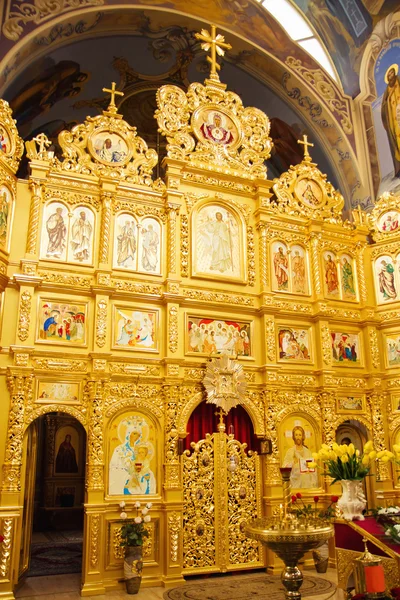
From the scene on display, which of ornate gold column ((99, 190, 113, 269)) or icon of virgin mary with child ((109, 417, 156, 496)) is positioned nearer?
icon of virgin mary with child ((109, 417, 156, 496))

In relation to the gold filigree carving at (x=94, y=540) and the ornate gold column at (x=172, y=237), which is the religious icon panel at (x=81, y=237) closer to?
the ornate gold column at (x=172, y=237)

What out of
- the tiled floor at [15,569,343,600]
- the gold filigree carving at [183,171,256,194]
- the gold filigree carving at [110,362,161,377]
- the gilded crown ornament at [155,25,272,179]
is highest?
the gilded crown ornament at [155,25,272,179]

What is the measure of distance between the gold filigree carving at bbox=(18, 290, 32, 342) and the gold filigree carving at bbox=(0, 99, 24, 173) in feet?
7.90

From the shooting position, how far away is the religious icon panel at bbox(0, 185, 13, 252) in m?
9.71

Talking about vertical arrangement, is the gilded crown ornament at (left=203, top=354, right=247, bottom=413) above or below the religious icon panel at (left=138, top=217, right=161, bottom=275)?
below

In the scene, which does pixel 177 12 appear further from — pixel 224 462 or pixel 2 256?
pixel 224 462

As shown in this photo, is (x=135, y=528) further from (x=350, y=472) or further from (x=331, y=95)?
(x=331, y=95)

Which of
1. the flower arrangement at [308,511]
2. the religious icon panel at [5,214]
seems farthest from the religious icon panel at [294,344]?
the religious icon panel at [5,214]

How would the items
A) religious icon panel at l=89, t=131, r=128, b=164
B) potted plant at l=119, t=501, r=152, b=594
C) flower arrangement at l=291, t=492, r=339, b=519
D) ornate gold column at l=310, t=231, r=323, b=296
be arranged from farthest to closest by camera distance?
ornate gold column at l=310, t=231, r=323, b=296 → religious icon panel at l=89, t=131, r=128, b=164 → potted plant at l=119, t=501, r=152, b=594 → flower arrangement at l=291, t=492, r=339, b=519

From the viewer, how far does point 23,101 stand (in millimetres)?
12984

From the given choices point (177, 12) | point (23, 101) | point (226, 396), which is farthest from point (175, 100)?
point (226, 396)

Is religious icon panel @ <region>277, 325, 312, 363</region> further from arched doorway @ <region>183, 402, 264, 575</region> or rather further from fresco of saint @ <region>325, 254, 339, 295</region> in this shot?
arched doorway @ <region>183, 402, 264, 575</region>

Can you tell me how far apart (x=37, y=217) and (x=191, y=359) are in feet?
12.8

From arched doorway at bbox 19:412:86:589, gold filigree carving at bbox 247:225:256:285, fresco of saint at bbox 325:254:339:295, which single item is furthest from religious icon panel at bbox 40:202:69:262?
arched doorway at bbox 19:412:86:589
